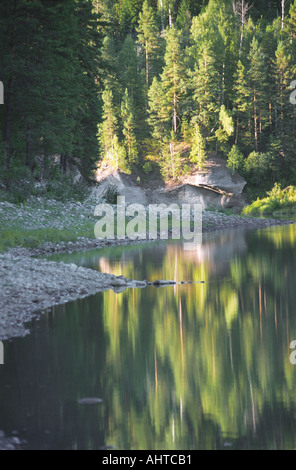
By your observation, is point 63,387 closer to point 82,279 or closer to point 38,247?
point 82,279

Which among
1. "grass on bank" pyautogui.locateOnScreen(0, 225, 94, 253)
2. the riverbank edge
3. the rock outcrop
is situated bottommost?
the riverbank edge

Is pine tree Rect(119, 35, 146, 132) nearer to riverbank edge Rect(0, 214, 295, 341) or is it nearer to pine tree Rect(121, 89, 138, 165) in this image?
pine tree Rect(121, 89, 138, 165)

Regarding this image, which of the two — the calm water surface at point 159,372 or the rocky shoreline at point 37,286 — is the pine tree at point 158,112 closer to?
the rocky shoreline at point 37,286

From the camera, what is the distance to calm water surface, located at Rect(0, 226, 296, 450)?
6688 mm

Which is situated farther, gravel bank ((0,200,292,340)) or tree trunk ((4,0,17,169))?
tree trunk ((4,0,17,169))

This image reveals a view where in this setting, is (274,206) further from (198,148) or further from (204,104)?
(204,104)

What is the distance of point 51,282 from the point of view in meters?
15.4

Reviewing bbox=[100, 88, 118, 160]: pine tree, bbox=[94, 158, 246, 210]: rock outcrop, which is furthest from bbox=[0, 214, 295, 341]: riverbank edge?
bbox=[100, 88, 118, 160]: pine tree

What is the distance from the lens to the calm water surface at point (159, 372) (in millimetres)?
6688

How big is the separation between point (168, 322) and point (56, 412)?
A: 5.12m

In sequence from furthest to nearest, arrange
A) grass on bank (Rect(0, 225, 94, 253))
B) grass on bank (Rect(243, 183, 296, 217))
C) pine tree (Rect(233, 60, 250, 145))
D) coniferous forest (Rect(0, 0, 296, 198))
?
pine tree (Rect(233, 60, 250, 145))
coniferous forest (Rect(0, 0, 296, 198))
grass on bank (Rect(243, 183, 296, 217))
grass on bank (Rect(0, 225, 94, 253))

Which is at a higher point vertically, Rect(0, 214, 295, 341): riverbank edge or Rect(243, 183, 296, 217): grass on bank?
Rect(243, 183, 296, 217): grass on bank

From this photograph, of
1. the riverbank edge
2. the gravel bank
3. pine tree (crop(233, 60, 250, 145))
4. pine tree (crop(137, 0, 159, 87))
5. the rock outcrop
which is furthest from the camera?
pine tree (crop(137, 0, 159, 87))

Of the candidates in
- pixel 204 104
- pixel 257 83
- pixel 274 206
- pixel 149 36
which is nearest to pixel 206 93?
pixel 204 104
